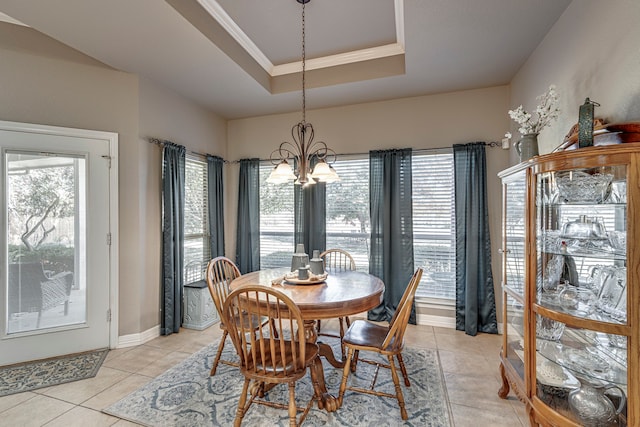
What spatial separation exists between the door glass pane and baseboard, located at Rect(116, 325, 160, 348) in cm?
41

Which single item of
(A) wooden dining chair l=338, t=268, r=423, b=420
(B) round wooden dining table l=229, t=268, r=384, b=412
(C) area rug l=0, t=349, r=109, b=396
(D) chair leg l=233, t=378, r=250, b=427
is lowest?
(C) area rug l=0, t=349, r=109, b=396

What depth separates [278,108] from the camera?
159 inches

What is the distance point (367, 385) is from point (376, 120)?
297 cm

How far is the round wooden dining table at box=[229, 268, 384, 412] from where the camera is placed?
1.87 m

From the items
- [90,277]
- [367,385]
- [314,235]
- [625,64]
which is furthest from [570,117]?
[90,277]

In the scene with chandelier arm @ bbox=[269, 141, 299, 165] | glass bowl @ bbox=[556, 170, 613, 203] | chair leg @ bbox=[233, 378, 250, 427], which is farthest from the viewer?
chandelier arm @ bbox=[269, 141, 299, 165]

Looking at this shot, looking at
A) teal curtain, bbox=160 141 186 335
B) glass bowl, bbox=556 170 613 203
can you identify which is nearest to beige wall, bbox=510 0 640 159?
glass bowl, bbox=556 170 613 203

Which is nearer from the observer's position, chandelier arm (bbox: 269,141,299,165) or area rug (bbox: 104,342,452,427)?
area rug (bbox: 104,342,452,427)

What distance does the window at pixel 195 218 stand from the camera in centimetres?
375

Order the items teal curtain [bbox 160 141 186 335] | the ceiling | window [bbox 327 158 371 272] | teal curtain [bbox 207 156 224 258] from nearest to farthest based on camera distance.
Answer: the ceiling
teal curtain [bbox 160 141 186 335]
window [bbox 327 158 371 272]
teal curtain [bbox 207 156 224 258]

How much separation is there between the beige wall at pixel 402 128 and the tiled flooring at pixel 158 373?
976mm

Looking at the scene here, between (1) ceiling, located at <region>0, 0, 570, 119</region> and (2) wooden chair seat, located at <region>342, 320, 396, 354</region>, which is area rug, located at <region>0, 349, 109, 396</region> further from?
(1) ceiling, located at <region>0, 0, 570, 119</region>

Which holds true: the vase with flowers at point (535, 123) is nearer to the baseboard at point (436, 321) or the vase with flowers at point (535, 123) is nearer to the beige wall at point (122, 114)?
the baseboard at point (436, 321)

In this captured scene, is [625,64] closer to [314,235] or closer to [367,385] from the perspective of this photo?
[367,385]
